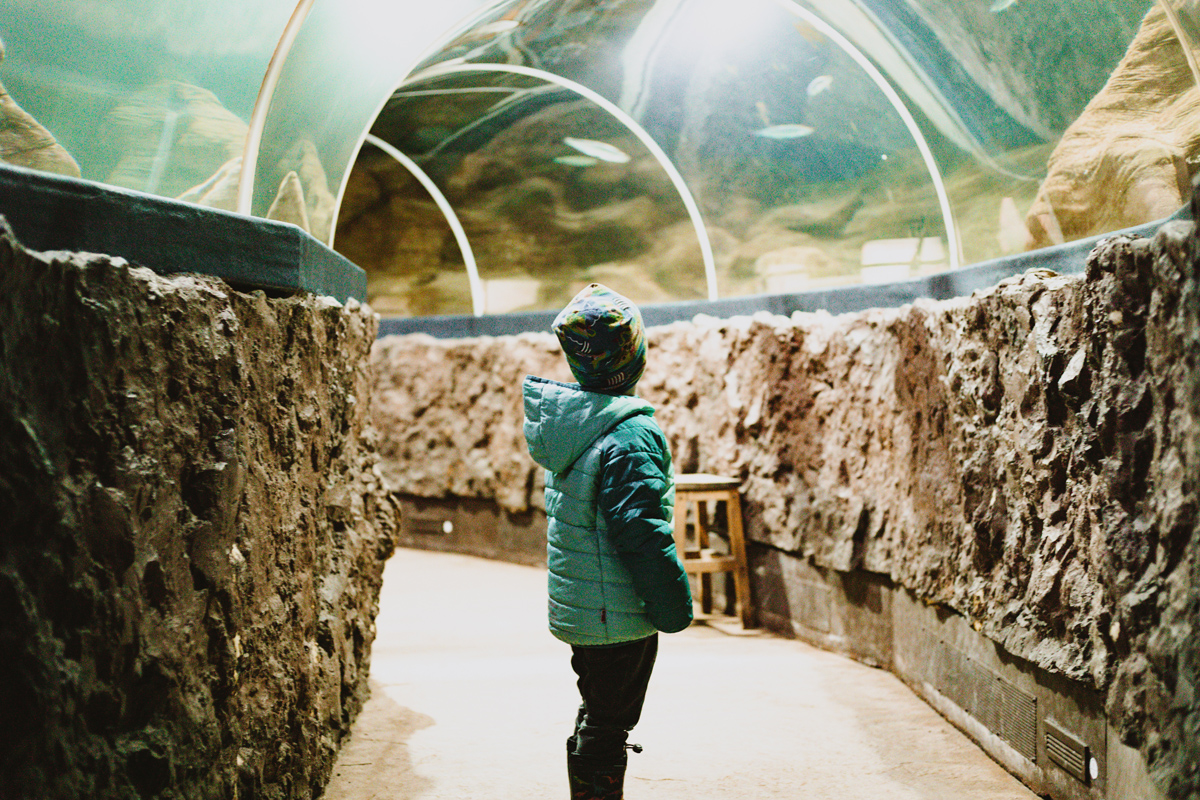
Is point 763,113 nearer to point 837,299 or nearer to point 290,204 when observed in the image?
point 837,299

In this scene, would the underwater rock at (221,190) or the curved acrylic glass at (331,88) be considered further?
the curved acrylic glass at (331,88)

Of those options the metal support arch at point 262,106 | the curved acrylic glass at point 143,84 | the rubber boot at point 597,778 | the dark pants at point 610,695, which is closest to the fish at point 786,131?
the metal support arch at point 262,106

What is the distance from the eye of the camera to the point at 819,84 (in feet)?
19.1

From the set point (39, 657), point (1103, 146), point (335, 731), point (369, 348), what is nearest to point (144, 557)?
point (39, 657)

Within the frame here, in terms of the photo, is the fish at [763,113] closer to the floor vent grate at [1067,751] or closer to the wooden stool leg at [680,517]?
the wooden stool leg at [680,517]

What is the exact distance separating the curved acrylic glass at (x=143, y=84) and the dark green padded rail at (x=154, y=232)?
0.43 m

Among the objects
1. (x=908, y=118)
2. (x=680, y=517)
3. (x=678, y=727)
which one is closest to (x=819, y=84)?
(x=908, y=118)

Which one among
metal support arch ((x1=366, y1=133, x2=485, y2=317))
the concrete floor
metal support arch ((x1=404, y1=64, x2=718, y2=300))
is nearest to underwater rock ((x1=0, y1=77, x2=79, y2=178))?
the concrete floor

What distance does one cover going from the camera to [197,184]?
3.10 meters

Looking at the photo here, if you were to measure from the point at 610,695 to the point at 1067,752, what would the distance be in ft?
5.16

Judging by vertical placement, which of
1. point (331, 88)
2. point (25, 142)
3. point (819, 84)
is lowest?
point (25, 142)

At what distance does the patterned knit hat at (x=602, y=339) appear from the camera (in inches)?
104

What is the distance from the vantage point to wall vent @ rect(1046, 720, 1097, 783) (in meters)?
2.99

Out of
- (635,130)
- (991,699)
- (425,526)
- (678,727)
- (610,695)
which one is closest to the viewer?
(610,695)
